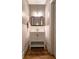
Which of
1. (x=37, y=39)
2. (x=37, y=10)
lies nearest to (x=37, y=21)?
(x=37, y=10)

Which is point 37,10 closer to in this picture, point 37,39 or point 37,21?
point 37,21

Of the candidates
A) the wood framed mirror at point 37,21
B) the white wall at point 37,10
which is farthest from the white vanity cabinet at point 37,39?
the white wall at point 37,10

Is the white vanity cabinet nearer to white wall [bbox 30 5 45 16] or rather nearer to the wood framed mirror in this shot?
the wood framed mirror

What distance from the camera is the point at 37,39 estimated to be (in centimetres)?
859

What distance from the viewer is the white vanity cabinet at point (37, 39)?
27.6 ft

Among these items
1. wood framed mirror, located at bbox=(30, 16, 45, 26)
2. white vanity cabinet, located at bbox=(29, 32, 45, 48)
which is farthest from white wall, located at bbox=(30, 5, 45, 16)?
white vanity cabinet, located at bbox=(29, 32, 45, 48)

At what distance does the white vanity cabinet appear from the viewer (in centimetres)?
842

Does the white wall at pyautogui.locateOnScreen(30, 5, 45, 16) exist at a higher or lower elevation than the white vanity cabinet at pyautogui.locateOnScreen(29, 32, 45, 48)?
higher
